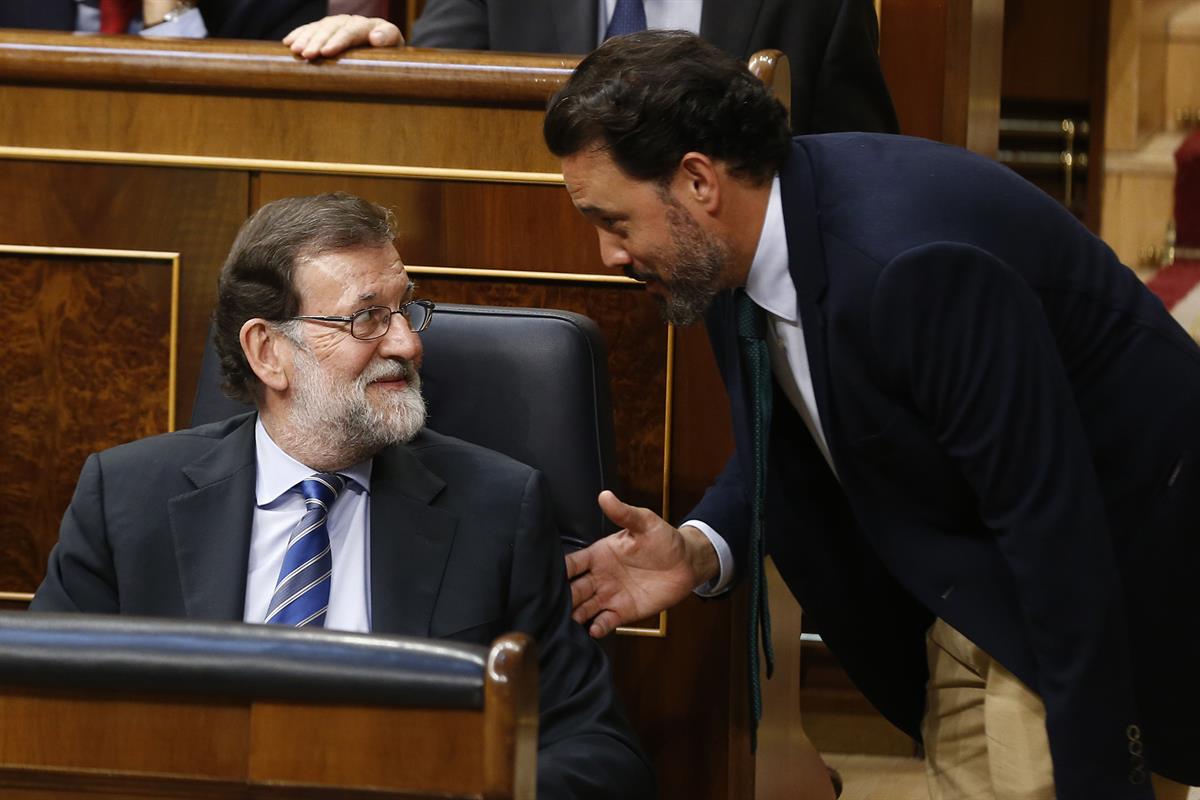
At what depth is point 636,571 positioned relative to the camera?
197 cm

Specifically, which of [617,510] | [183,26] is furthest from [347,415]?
[183,26]

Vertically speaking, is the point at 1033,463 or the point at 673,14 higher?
the point at 673,14

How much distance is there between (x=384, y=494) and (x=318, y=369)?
175 millimetres

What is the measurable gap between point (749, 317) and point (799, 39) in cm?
86

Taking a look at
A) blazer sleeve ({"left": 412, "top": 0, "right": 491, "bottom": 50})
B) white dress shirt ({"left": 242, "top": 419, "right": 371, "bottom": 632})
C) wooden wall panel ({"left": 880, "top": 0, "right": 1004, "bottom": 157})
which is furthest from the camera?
wooden wall panel ({"left": 880, "top": 0, "right": 1004, "bottom": 157})

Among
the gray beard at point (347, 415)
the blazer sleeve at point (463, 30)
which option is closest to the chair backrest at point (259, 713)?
the gray beard at point (347, 415)

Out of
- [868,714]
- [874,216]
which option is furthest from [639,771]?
[868,714]

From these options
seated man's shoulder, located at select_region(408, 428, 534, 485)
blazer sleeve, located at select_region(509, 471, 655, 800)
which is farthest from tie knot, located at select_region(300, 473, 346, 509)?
blazer sleeve, located at select_region(509, 471, 655, 800)

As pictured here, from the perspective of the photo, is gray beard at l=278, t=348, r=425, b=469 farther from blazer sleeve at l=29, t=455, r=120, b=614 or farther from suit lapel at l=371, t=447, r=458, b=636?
blazer sleeve at l=29, t=455, r=120, b=614

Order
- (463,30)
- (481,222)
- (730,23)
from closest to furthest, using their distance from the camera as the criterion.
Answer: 1. (481,222)
2. (730,23)
3. (463,30)

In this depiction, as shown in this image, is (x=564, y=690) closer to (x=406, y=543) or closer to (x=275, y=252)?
(x=406, y=543)

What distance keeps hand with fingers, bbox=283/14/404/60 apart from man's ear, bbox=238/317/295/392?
17.1 inches

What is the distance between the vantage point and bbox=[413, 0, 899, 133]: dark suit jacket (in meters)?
2.51

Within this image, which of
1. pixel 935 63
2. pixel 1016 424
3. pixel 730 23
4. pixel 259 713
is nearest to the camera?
pixel 259 713
